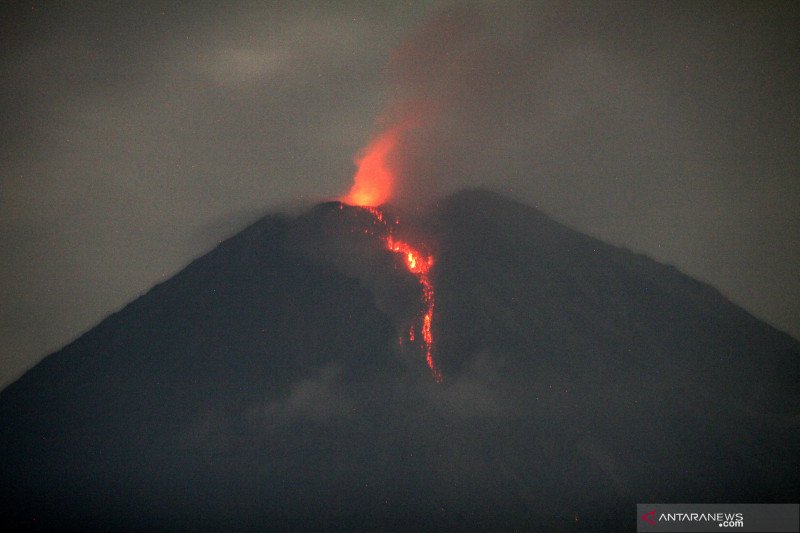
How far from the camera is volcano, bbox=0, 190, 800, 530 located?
66812 millimetres

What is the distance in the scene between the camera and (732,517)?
47.8m

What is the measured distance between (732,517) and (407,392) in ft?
110

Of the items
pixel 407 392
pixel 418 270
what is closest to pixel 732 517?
pixel 407 392

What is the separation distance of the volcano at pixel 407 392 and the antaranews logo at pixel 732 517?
22.3 ft

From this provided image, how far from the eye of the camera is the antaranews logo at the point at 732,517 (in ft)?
116

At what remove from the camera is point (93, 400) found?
9638 cm

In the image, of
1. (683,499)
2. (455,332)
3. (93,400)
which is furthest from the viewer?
(93,400)

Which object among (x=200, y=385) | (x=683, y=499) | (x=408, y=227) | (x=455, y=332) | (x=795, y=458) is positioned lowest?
(x=683, y=499)

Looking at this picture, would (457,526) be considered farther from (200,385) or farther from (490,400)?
(200,385)

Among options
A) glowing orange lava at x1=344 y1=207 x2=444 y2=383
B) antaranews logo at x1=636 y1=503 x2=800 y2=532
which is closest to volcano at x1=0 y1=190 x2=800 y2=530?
glowing orange lava at x1=344 y1=207 x2=444 y2=383

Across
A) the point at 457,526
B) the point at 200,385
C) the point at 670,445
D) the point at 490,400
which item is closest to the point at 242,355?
the point at 200,385

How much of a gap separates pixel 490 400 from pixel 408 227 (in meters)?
24.7

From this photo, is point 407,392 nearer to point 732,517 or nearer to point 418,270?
point 418,270

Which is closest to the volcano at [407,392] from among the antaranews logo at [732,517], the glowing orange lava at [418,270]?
the glowing orange lava at [418,270]
